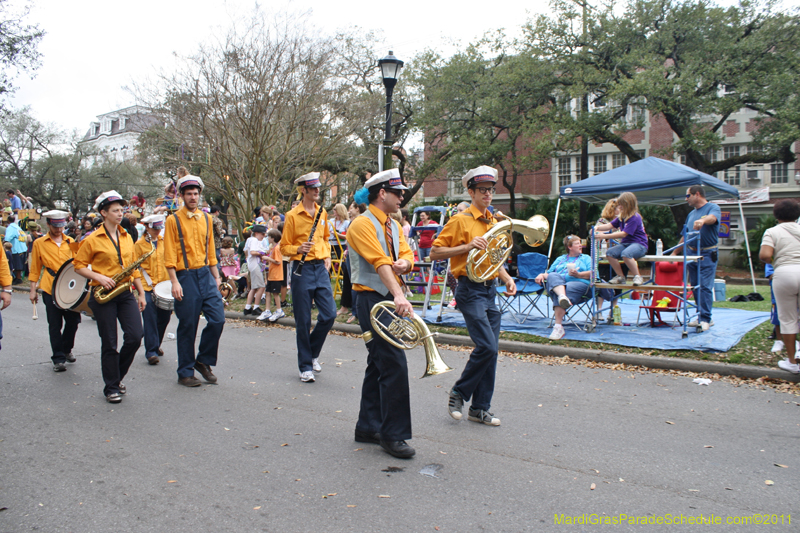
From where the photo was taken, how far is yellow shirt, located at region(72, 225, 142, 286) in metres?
5.95

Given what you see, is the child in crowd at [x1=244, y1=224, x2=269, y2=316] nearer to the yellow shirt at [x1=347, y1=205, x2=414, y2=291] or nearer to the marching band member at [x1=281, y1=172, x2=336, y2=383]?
the marching band member at [x1=281, y1=172, x2=336, y2=383]

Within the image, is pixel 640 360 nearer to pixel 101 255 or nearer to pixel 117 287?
pixel 117 287

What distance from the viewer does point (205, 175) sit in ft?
73.3

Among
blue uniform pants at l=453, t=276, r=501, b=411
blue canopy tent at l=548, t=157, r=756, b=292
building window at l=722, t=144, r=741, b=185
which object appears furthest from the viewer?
building window at l=722, t=144, r=741, b=185

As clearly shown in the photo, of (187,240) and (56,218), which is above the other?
(56,218)

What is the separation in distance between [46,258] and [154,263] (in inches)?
50.3

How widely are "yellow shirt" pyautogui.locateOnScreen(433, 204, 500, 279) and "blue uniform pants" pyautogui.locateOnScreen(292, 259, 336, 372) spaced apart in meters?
2.02

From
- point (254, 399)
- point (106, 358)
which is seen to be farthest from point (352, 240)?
point (106, 358)

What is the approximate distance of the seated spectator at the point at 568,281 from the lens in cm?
855

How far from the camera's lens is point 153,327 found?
7.75 m

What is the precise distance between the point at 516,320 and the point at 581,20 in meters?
19.7

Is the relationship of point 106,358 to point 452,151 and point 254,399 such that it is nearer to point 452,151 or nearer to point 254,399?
point 254,399

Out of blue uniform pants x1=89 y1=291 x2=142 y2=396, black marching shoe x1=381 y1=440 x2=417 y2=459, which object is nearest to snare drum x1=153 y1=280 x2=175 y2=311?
blue uniform pants x1=89 y1=291 x2=142 y2=396

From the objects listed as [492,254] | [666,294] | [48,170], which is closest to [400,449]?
[492,254]
